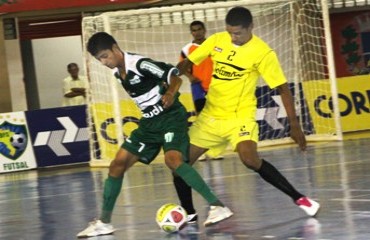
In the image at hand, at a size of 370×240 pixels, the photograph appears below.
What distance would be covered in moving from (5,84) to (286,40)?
697cm

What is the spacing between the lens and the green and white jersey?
10586mm

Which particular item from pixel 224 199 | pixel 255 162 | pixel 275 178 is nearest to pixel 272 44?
pixel 224 199

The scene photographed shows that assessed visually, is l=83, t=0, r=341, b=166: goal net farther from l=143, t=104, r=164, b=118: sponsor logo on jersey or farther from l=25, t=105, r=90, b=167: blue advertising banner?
l=143, t=104, r=164, b=118: sponsor logo on jersey

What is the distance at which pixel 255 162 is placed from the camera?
1083cm

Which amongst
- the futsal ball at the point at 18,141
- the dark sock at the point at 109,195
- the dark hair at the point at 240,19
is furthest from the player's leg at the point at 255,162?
the futsal ball at the point at 18,141

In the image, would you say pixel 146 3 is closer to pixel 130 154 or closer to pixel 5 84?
pixel 5 84

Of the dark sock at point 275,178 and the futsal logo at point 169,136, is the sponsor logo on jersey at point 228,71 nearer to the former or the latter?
the futsal logo at point 169,136

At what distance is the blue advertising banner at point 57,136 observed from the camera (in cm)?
2105

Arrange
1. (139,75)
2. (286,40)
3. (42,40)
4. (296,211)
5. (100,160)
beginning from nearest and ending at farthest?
(139,75)
(296,211)
(100,160)
(286,40)
(42,40)

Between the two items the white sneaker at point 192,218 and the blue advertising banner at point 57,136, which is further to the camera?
the blue advertising banner at point 57,136

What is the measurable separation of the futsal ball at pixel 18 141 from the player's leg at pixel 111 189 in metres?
10.3

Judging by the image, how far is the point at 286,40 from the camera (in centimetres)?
2294

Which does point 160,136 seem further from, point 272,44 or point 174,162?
point 272,44

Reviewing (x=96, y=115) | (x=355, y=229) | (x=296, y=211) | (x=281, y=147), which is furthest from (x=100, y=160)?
(x=355, y=229)
